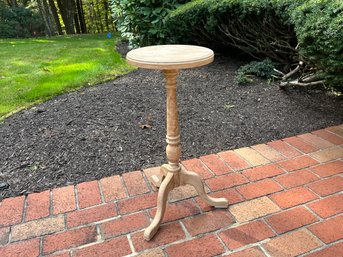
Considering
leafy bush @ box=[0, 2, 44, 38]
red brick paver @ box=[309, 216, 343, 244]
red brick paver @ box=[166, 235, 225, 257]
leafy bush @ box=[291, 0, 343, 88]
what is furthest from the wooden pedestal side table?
leafy bush @ box=[0, 2, 44, 38]

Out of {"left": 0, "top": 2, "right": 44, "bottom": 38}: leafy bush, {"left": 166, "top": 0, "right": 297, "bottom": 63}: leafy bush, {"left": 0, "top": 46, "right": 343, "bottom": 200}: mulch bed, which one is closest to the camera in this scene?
{"left": 0, "top": 46, "right": 343, "bottom": 200}: mulch bed

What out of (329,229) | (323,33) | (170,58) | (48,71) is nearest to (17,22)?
(48,71)

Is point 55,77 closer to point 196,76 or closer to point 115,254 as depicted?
point 196,76

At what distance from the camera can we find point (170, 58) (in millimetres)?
1399

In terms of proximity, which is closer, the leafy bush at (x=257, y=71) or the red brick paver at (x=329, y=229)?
the red brick paver at (x=329, y=229)

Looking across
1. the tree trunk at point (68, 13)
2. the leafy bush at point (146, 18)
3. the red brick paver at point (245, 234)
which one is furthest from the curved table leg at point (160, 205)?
the tree trunk at point (68, 13)

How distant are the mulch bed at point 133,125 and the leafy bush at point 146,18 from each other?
1.75 meters

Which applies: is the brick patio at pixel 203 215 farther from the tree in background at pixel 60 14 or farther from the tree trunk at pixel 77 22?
the tree trunk at pixel 77 22

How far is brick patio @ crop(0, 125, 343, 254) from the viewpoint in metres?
1.54

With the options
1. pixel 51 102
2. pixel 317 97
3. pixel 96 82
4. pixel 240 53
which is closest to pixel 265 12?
pixel 317 97

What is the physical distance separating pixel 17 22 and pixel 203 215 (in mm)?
11113

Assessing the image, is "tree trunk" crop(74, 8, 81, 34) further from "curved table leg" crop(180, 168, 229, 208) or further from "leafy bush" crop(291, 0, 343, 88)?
"curved table leg" crop(180, 168, 229, 208)

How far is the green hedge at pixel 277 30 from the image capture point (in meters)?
2.42

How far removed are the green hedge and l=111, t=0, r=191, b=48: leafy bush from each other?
36 centimetres
